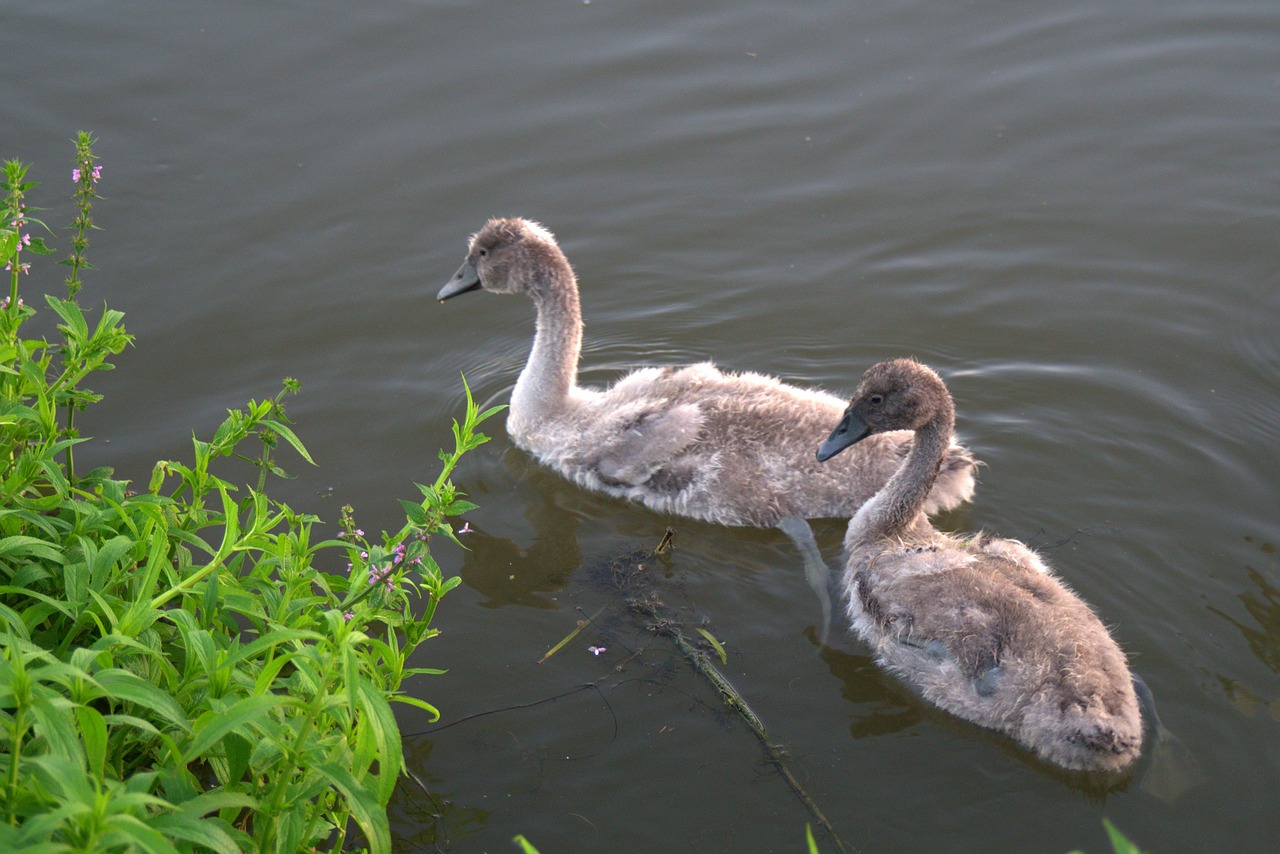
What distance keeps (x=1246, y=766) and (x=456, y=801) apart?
2996 mm

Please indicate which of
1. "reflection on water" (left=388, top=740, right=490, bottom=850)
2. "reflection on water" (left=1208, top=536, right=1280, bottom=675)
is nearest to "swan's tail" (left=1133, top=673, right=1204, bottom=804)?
"reflection on water" (left=1208, top=536, right=1280, bottom=675)

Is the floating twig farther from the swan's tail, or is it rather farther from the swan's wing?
the swan's tail

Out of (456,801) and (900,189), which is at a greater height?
(900,189)

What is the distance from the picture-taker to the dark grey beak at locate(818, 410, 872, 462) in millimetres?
5723

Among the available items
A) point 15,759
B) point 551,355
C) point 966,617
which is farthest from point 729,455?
point 15,759

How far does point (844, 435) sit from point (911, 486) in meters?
0.42

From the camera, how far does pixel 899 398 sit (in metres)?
5.54

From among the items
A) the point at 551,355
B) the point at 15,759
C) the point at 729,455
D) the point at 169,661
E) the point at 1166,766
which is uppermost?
the point at 15,759

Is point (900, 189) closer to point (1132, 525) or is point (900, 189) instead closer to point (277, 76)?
point (1132, 525)

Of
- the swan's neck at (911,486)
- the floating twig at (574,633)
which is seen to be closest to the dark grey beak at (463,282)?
the floating twig at (574,633)

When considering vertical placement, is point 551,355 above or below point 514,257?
below

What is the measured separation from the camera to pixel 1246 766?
4.56 metres

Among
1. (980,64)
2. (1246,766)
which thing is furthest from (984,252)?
(1246,766)

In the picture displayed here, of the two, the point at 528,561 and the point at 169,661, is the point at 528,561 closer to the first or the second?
the point at 528,561
